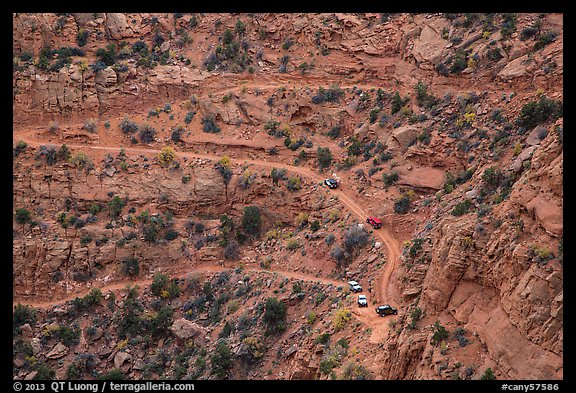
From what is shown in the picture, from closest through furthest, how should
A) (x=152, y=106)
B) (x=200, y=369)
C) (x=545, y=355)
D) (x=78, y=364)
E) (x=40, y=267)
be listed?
(x=545, y=355)
(x=200, y=369)
(x=78, y=364)
(x=40, y=267)
(x=152, y=106)

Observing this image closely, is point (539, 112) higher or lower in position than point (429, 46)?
lower

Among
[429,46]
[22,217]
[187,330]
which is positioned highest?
[429,46]

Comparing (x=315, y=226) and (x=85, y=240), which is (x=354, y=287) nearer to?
(x=315, y=226)

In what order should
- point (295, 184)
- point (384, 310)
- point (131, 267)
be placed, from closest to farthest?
point (384, 310)
point (131, 267)
point (295, 184)

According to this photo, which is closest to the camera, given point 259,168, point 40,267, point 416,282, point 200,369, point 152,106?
point 416,282

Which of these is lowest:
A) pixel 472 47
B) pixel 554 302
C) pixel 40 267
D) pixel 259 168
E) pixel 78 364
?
pixel 78 364

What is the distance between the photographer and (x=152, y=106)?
59.7m

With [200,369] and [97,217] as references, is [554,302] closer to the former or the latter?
[200,369]

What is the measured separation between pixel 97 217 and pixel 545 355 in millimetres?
36252

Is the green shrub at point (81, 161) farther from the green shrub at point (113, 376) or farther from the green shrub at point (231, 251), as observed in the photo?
the green shrub at point (113, 376)

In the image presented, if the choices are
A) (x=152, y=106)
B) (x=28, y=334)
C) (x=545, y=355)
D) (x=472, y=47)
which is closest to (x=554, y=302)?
(x=545, y=355)

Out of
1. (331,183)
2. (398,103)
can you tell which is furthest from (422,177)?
(398,103)

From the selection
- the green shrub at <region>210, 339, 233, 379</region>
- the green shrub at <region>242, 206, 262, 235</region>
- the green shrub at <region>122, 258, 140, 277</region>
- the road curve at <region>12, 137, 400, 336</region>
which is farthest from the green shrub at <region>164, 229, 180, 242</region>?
the green shrub at <region>210, 339, 233, 379</region>

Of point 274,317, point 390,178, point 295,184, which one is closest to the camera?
point 274,317
